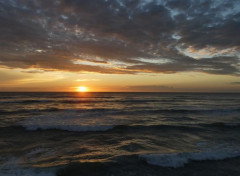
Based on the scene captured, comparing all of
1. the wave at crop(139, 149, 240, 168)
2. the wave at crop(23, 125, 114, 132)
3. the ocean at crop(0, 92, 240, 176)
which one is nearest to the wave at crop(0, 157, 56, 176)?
the ocean at crop(0, 92, 240, 176)

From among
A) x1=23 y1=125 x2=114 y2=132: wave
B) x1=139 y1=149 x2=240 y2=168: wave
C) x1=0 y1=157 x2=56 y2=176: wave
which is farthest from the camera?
x1=23 y1=125 x2=114 y2=132: wave

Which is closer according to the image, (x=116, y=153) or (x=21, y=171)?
(x=21, y=171)

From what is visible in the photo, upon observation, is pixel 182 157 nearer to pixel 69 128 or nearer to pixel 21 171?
pixel 21 171

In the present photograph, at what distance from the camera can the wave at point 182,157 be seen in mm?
6109

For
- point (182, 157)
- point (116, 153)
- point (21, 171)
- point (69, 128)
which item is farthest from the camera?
point (69, 128)

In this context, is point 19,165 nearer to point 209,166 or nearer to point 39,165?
point 39,165

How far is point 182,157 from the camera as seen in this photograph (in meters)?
6.50

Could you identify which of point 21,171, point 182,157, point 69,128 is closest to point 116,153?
point 182,157

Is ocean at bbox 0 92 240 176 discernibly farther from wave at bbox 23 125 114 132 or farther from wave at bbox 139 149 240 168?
wave at bbox 23 125 114 132

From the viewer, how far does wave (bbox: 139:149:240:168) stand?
6109mm

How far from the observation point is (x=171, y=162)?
6.14m

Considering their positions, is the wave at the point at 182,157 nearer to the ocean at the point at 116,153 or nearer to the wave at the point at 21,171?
the ocean at the point at 116,153

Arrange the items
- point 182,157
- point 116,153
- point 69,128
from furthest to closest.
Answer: point 69,128, point 116,153, point 182,157

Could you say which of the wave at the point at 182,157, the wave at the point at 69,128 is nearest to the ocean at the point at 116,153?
the wave at the point at 182,157
